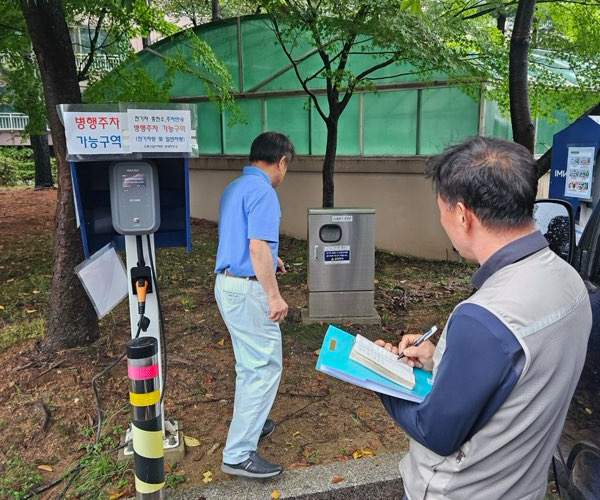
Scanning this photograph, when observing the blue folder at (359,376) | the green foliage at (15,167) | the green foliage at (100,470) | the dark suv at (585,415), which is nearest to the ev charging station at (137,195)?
the green foliage at (100,470)

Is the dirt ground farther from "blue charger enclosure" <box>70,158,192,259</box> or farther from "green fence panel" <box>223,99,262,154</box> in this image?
"green fence panel" <box>223,99,262,154</box>

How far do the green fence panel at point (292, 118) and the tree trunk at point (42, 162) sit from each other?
8556 millimetres

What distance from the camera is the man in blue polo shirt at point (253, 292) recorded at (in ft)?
8.79

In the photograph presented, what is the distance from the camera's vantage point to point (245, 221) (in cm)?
271

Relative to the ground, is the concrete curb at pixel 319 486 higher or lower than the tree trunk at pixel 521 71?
lower

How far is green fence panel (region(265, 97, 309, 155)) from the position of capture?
8820mm

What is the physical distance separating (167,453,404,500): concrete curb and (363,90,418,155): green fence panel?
18.6 ft

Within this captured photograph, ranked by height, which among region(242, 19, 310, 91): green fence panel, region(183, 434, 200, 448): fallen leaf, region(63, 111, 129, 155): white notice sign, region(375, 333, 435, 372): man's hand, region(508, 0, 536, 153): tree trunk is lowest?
region(183, 434, 200, 448): fallen leaf

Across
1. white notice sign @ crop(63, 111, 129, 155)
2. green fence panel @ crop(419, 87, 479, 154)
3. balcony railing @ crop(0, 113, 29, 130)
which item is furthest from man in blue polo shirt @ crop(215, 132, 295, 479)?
balcony railing @ crop(0, 113, 29, 130)

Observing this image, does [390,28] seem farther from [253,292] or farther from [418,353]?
[418,353]

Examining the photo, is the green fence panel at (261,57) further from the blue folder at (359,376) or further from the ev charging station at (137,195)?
the blue folder at (359,376)

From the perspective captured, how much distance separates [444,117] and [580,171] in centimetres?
491

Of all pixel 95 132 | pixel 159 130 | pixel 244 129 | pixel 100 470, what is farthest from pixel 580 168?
pixel 244 129

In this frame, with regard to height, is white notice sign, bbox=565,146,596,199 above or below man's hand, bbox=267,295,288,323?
above
